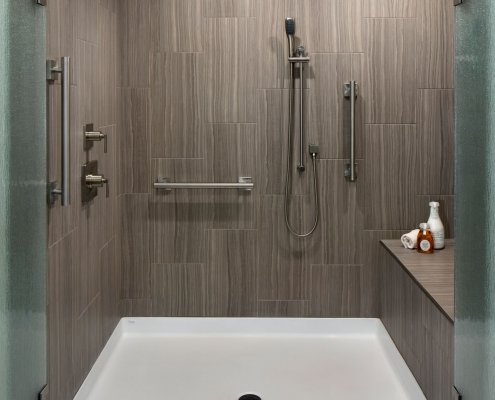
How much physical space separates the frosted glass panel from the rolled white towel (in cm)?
225

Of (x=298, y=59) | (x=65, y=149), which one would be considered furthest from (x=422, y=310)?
(x=65, y=149)

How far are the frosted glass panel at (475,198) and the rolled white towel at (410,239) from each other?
225 centimetres

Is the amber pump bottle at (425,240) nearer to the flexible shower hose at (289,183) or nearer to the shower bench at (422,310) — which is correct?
the shower bench at (422,310)

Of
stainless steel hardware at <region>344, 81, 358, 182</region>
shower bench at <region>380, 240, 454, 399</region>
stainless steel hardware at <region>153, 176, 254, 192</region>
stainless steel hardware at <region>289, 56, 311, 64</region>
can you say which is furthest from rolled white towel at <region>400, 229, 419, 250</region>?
stainless steel hardware at <region>289, 56, 311, 64</region>

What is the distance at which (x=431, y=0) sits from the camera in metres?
3.63

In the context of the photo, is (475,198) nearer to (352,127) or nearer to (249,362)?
(249,362)

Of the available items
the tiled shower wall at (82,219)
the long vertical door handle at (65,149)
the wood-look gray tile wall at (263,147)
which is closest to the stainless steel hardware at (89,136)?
the tiled shower wall at (82,219)

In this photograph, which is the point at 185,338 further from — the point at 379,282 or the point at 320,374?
the point at 379,282

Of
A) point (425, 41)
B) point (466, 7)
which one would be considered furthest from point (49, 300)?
point (425, 41)

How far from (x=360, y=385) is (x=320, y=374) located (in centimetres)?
22

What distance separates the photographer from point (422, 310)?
2.83 m

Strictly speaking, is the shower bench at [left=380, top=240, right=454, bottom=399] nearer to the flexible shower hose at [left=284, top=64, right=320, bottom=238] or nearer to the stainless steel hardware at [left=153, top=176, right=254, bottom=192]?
the flexible shower hose at [left=284, top=64, right=320, bottom=238]

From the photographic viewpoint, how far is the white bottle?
3479 millimetres

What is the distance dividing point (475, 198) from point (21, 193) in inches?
33.9
